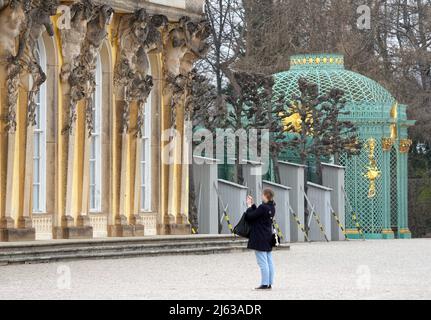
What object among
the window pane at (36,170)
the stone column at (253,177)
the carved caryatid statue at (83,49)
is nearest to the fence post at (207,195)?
the stone column at (253,177)

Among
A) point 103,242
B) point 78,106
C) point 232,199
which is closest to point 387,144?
point 232,199

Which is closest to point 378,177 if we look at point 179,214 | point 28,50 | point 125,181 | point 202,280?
point 179,214

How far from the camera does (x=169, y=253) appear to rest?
31875 mm

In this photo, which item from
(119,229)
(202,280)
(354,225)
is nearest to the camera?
(202,280)

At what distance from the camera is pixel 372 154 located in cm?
4828

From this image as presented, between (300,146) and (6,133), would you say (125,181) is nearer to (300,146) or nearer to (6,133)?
(6,133)

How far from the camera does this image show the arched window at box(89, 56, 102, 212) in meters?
34.0

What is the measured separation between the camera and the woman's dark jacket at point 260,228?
21.5 metres

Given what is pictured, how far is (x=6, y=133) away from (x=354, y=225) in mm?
19965

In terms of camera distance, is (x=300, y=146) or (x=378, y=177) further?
(x=378, y=177)

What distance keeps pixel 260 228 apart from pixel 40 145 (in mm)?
11104

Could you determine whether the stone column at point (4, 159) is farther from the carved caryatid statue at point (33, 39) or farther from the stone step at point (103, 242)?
the stone step at point (103, 242)
